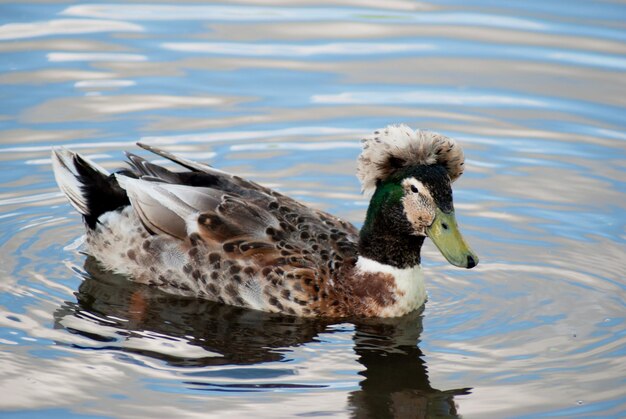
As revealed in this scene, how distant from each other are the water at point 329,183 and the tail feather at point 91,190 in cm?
52

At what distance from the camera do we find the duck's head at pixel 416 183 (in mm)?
9844

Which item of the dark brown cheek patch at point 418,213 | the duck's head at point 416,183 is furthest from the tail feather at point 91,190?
the dark brown cheek patch at point 418,213

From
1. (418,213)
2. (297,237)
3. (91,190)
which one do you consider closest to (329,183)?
(297,237)

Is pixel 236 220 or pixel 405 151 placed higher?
pixel 405 151

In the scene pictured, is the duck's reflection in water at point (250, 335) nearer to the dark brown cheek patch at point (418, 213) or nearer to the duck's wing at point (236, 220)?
the duck's wing at point (236, 220)

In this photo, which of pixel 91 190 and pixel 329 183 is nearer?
pixel 91 190

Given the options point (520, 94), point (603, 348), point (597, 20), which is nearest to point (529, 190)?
point (520, 94)

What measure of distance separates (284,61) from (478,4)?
3.25 m

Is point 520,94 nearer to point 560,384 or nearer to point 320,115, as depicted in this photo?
point 320,115

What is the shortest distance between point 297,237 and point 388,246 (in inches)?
30.9

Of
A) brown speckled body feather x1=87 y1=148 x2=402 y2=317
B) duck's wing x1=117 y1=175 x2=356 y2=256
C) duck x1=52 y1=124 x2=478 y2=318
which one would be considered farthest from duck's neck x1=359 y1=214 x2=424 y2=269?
duck's wing x1=117 y1=175 x2=356 y2=256

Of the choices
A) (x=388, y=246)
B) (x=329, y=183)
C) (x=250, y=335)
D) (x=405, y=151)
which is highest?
(x=329, y=183)

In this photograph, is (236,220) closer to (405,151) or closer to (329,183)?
(405,151)

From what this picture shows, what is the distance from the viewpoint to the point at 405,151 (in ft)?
32.5
